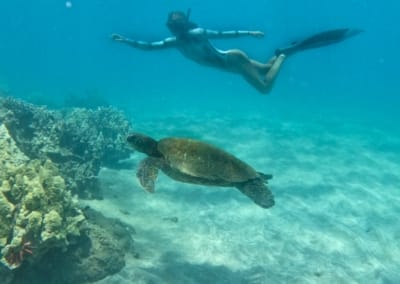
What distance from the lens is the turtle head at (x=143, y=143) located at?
4699 millimetres

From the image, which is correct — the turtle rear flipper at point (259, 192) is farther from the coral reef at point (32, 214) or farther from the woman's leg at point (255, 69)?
the woman's leg at point (255, 69)

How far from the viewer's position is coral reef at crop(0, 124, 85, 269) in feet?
18.3

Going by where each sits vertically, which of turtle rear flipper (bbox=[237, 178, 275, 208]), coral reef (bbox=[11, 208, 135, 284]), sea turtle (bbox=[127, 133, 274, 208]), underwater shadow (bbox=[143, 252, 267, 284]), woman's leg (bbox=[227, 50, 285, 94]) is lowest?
underwater shadow (bbox=[143, 252, 267, 284])

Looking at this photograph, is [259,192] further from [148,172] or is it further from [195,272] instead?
[195,272]

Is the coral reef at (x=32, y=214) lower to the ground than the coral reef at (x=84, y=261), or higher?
Result: higher

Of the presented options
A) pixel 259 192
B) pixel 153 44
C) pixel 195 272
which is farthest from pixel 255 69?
pixel 259 192

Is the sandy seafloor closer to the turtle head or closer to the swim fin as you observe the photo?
the turtle head

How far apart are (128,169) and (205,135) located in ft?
20.1

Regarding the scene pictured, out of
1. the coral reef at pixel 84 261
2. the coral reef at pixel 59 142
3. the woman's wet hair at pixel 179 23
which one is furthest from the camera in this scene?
the woman's wet hair at pixel 179 23

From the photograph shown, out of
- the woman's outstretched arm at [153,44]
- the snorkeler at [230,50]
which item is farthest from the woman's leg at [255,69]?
the woman's outstretched arm at [153,44]

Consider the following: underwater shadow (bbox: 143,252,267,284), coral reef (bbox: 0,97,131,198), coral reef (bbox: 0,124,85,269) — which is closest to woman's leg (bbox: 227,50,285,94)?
coral reef (bbox: 0,97,131,198)

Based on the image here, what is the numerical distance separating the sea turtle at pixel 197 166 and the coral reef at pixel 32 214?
6.48 ft

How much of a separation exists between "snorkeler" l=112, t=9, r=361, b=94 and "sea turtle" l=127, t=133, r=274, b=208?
617 cm

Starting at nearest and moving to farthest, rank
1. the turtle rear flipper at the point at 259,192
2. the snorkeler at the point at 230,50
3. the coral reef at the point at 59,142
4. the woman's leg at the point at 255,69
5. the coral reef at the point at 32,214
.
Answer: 1. the turtle rear flipper at the point at 259,192
2. the coral reef at the point at 32,214
3. the coral reef at the point at 59,142
4. the snorkeler at the point at 230,50
5. the woman's leg at the point at 255,69
